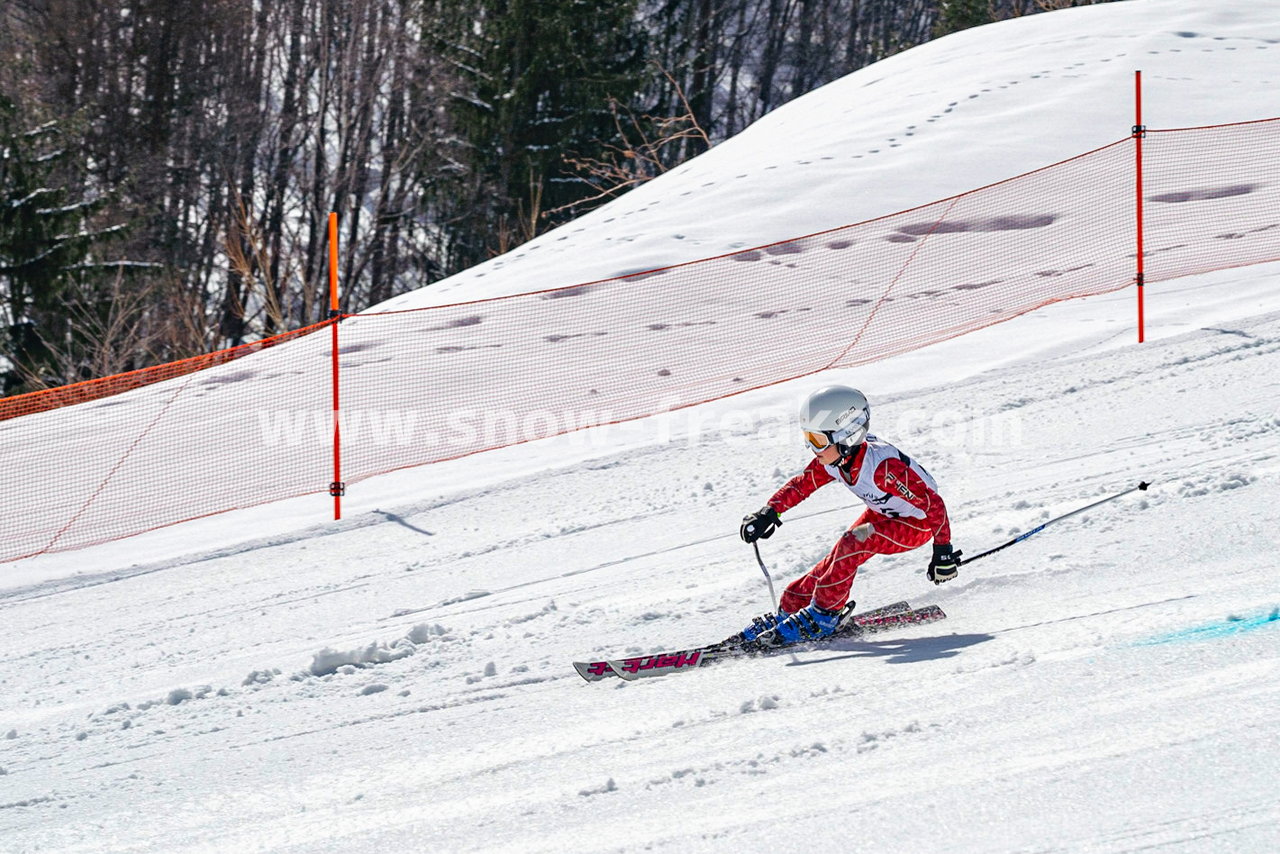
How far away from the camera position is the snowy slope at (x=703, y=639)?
404 centimetres

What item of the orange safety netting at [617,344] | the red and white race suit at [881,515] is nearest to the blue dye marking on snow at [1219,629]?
the red and white race suit at [881,515]

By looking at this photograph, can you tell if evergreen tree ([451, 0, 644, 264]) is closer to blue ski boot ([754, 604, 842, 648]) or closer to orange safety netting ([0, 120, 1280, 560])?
orange safety netting ([0, 120, 1280, 560])

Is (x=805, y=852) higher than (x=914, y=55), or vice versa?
(x=914, y=55)

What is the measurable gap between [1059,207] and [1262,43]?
765 centimetres

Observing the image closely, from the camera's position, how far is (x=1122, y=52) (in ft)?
59.3

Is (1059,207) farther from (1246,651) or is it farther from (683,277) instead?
(1246,651)

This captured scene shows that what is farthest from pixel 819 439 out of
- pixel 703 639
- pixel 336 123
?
pixel 336 123

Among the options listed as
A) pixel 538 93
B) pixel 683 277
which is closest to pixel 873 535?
pixel 683 277

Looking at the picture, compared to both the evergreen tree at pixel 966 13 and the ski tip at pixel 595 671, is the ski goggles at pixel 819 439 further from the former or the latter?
the evergreen tree at pixel 966 13

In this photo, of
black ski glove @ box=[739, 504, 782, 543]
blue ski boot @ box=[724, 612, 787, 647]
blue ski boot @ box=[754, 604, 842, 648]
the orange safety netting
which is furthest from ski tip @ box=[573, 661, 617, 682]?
the orange safety netting

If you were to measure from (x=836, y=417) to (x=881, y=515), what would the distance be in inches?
21.3

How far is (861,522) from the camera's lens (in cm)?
558

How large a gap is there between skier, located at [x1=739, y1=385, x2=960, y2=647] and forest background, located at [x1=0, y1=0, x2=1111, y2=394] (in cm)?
2195

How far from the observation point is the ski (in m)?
5.32
